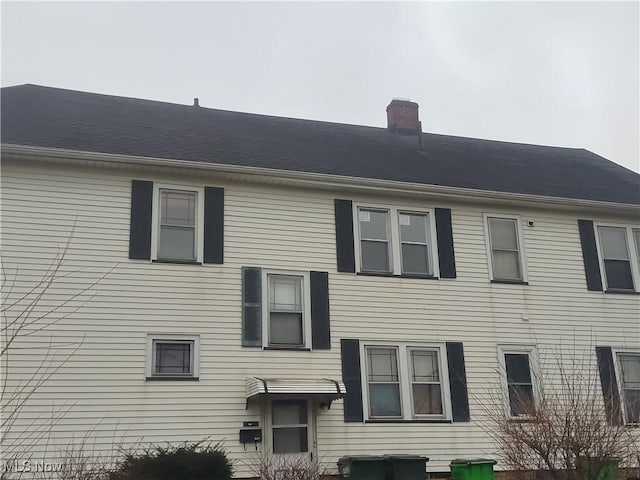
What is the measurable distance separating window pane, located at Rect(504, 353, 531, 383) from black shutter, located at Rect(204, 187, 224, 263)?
20.3ft

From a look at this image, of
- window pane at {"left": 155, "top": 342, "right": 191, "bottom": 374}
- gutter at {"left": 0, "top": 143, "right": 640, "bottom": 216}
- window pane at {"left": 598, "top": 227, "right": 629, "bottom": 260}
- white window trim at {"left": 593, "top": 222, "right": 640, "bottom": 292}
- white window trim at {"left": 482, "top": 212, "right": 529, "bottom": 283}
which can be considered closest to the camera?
window pane at {"left": 155, "top": 342, "right": 191, "bottom": 374}

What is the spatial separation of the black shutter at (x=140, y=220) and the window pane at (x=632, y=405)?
10.2 metres

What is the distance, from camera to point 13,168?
12430mm

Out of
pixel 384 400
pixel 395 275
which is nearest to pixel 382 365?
pixel 384 400

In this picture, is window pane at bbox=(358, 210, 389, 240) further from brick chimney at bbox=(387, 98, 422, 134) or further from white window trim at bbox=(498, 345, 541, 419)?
brick chimney at bbox=(387, 98, 422, 134)

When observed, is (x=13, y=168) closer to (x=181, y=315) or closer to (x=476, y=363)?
(x=181, y=315)

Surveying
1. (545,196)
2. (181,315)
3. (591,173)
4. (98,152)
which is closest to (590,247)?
(545,196)

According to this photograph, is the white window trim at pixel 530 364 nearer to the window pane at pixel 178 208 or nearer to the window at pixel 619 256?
the window at pixel 619 256

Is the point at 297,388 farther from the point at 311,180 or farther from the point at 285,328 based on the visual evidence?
the point at 311,180

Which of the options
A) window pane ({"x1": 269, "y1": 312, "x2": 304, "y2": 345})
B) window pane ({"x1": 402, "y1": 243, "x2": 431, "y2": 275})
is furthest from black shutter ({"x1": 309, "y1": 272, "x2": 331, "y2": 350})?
window pane ({"x1": 402, "y1": 243, "x2": 431, "y2": 275})

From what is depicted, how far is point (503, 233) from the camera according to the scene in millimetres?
15234

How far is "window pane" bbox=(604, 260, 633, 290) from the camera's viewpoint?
51.3 feet

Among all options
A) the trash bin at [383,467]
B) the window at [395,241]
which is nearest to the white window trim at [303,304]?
the window at [395,241]

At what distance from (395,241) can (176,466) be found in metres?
6.30
